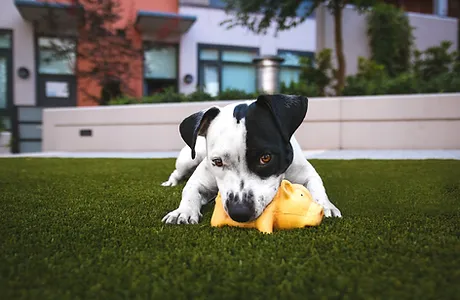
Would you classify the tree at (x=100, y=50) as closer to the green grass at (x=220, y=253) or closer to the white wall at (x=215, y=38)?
the white wall at (x=215, y=38)

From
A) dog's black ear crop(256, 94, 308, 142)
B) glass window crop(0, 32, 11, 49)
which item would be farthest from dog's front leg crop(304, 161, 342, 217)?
glass window crop(0, 32, 11, 49)

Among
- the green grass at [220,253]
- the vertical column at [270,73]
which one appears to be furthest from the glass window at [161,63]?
the green grass at [220,253]

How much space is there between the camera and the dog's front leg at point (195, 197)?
7.68 feet

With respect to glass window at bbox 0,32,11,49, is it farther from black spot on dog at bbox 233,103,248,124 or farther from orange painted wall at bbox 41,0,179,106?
black spot on dog at bbox 233,103,248,124

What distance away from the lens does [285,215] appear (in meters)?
2.13

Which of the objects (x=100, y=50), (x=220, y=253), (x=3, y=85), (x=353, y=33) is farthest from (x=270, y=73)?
(x=220, y=253)

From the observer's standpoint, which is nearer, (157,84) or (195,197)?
(195,197)

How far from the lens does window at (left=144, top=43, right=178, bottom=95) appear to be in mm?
15218

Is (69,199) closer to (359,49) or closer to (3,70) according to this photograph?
(3,70)

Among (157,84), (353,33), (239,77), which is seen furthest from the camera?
(353,33)

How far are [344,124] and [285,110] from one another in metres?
6.20

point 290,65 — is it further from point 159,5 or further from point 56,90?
point 56,90

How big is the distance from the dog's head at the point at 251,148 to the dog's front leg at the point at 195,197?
0.82 feet

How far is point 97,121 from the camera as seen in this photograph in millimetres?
10133
